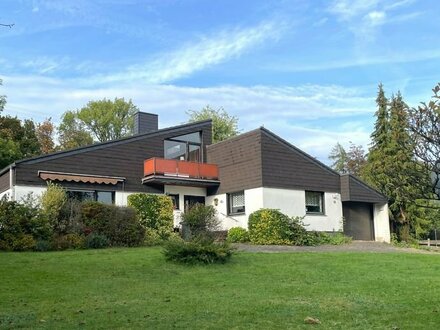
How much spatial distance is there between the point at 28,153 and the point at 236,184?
81.1 feet

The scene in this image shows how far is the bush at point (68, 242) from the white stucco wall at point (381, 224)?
18.7 meters

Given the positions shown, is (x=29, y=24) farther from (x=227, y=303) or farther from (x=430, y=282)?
(x=430, y=282)

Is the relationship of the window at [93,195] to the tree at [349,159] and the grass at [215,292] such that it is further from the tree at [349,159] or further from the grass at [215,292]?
the tree at [349,159]

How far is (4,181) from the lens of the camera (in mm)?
25109

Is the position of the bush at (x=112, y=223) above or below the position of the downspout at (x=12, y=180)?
below

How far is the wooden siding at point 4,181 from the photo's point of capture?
24473 mm

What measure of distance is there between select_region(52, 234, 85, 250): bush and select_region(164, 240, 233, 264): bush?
559 centimetres

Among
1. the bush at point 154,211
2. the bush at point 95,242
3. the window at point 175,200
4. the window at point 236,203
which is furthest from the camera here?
the window at point 175,200

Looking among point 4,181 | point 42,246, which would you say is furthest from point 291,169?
point 4,181

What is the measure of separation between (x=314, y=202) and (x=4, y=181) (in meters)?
16.4

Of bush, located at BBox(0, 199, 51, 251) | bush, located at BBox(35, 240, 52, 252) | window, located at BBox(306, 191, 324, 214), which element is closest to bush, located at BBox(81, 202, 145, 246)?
bush, located at BBox(0, 199, 51, 251)

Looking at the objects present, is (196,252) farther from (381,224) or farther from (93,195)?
(381,224)

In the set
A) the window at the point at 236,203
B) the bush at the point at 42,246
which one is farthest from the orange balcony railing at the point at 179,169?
the bush at the point at 42,246

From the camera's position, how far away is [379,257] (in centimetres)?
1719
